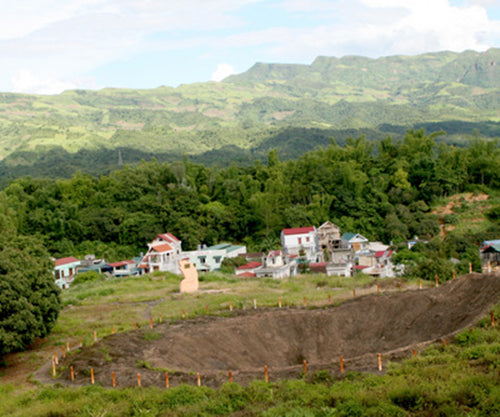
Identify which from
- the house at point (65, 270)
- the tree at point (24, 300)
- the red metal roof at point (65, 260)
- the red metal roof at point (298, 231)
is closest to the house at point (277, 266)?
the red metal roof at point (298, 231)

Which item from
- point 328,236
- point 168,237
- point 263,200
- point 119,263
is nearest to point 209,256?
point 168,237

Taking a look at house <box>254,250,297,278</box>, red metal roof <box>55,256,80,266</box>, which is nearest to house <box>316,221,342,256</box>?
house <box>254,250,297,278</box>

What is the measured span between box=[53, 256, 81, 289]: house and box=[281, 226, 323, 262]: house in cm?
1827

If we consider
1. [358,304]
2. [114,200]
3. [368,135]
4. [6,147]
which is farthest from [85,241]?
[6,147]

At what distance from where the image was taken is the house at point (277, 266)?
37.1 metres

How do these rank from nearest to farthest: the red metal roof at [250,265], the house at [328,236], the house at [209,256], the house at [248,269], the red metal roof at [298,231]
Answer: the house at [248,269] → the red metal roof at [250,265] → the house at [209,256] → the red metal roof at [298,231] → the house at [328,236]

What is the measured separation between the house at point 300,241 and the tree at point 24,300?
26100mm

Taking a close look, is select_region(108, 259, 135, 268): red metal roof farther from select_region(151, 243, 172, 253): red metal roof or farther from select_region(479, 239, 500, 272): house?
select_region(479, 239, 500, 272): house

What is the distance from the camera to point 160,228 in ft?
164

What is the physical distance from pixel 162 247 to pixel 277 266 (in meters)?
10.7

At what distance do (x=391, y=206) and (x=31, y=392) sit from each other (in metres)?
38.6

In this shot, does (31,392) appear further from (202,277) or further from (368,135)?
(368,135)

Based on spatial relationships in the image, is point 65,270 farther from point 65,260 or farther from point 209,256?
point 209,256

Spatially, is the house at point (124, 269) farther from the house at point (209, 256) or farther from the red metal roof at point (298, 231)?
the red metal roof at point (298, 231)
